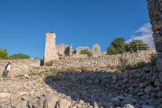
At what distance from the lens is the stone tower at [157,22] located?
13.6 ft

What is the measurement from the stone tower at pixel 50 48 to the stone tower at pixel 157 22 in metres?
12.1

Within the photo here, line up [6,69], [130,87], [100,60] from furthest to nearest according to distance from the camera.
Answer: [100,60] → [6,69] → [130,87]

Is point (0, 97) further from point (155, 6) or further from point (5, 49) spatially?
point (5, 49)

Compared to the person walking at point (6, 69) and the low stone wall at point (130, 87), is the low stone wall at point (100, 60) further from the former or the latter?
the low stone wall at point (130, 87)

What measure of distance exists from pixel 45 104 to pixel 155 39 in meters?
4.29

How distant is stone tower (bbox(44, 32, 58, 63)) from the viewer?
14.9 meters

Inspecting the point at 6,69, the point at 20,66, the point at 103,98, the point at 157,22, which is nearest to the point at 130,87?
the point at 103,98

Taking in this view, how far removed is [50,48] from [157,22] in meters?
12.6

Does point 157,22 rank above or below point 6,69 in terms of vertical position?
above

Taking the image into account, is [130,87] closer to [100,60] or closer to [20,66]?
[100,60]

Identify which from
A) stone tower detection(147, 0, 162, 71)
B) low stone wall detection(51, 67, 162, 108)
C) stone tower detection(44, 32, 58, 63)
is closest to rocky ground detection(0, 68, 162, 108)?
low stone wall detection(51, 67, 162, 108)

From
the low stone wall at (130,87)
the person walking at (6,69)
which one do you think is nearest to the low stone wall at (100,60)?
the person walking at (6,69)

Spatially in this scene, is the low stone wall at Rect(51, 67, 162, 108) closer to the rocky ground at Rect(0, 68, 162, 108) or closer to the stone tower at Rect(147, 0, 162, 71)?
the rocky ground at Rect(0, 68, 162, 108)

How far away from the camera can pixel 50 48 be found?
600 inches
